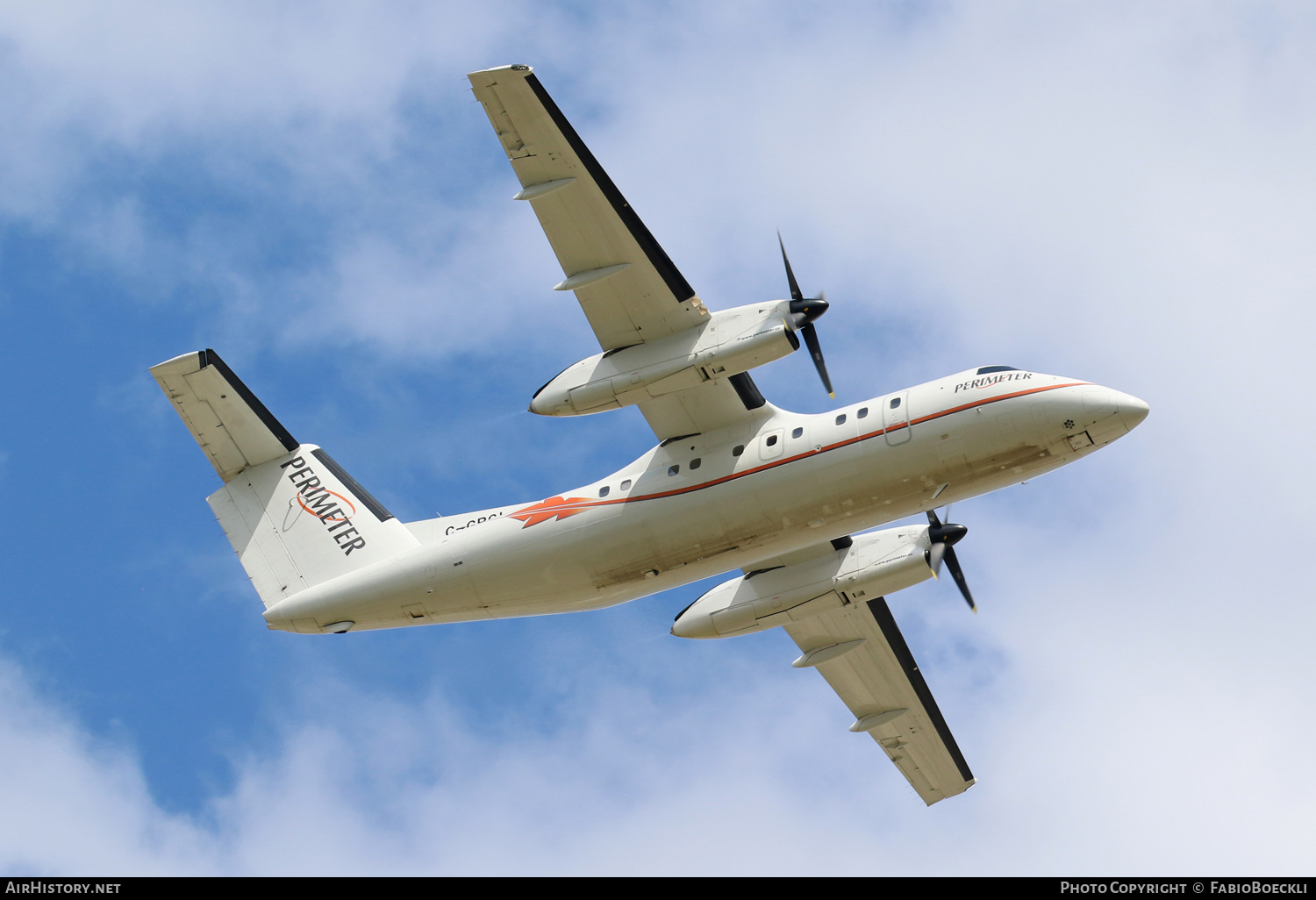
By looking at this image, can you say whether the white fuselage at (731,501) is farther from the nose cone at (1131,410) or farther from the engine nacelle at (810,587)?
the engine nacelle at (810,587)

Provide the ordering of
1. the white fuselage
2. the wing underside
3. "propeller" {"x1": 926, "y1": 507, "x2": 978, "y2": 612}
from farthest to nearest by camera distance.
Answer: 1. "propeller" {"x1": 926, "y1": 507, "x2": 978, "y2": 612}
2. the white fuselage
3. the wing underside

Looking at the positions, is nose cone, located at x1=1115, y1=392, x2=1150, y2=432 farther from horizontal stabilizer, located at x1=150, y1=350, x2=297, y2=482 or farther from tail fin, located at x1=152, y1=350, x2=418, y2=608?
horizontal stabilizer, located at x1=150, y1=350, x2=297, y2=482

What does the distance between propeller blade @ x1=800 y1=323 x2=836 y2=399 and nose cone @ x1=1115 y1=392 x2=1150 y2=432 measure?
4059 millimetres

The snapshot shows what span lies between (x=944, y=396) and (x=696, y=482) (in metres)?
3.93

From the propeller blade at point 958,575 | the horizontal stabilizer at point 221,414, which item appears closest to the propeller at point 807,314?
the propeller blade at point 958,575

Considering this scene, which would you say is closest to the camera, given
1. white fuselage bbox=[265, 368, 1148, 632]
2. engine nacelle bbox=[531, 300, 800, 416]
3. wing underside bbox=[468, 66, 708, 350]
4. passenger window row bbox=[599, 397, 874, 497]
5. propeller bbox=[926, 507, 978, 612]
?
wing underside bbox=[468, 66, 708, 350]

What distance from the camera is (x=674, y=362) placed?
17609 mm

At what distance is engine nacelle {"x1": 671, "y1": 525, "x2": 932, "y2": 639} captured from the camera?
802 inches

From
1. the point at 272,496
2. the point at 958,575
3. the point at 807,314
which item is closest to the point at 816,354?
the point at 807,314

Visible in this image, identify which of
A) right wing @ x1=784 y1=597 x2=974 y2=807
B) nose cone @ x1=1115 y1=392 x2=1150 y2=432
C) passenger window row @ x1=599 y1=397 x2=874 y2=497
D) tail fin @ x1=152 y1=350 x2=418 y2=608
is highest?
tail fin @ x1=152 y1=350 x2=418 y2=608

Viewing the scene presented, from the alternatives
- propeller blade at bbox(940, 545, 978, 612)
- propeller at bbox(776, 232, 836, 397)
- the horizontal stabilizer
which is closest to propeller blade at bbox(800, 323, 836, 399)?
propeller at bbox(776, 232, 836, 397)

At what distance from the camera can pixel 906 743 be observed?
2353 cm
